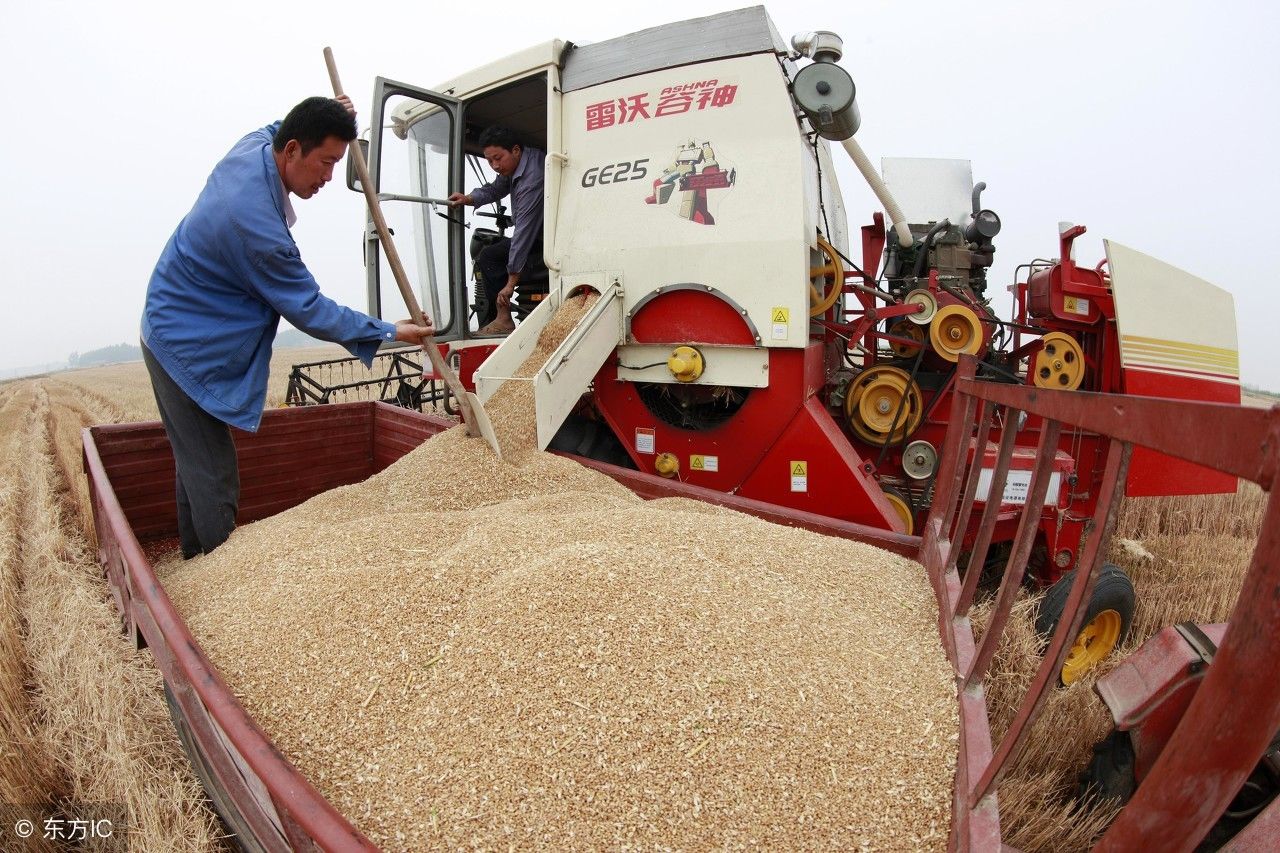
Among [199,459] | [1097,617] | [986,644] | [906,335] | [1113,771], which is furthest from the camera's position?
[906,335]

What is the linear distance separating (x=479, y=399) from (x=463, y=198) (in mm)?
1546

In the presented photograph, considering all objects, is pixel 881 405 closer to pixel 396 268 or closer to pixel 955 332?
pixel 955 332

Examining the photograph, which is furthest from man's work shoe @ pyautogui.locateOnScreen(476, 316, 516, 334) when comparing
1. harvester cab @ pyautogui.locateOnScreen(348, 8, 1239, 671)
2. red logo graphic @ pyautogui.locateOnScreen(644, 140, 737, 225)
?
red logo graphic @ pyautogui.locateOnScreen(644, 140, 737, 225)

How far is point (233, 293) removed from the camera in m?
2.48

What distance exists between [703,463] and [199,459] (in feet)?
6.66

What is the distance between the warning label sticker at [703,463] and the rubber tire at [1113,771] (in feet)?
6.20

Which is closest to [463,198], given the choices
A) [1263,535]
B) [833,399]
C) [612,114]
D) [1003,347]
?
[612,114]

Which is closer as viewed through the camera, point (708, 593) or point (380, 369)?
point (708, 593)

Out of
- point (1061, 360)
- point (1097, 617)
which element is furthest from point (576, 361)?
point (1097, 617)

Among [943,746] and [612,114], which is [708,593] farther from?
[612,114]

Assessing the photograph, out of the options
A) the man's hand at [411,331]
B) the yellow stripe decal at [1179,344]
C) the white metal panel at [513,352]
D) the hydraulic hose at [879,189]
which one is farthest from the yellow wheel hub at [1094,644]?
the man's hand at [411,331]

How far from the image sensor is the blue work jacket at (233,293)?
2.34 meters

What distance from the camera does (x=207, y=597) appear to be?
78.4 inches

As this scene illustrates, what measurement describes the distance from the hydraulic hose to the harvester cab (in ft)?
0.06
